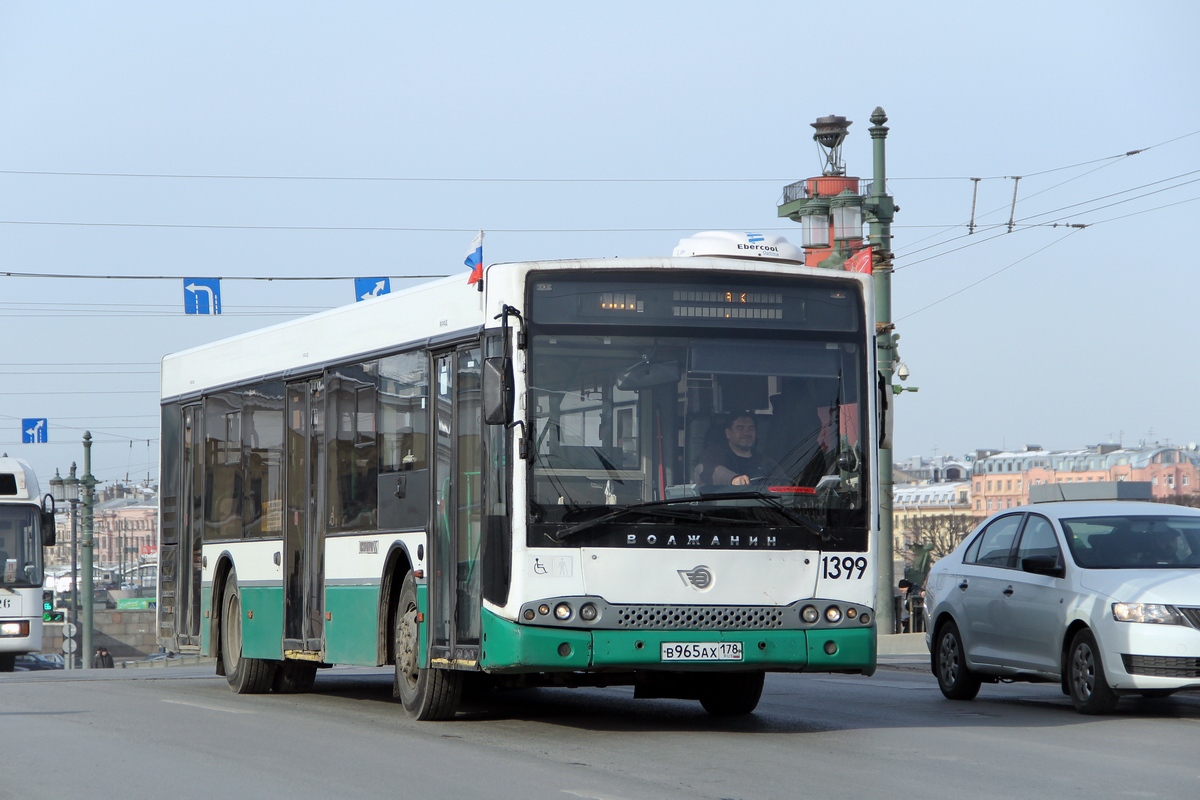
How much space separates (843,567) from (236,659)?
728 centimetres

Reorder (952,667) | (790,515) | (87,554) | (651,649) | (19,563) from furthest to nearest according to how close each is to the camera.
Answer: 1. (87,554)
2. (19,563)
3. (952,667)
4. (790,515)
5. (651,649)

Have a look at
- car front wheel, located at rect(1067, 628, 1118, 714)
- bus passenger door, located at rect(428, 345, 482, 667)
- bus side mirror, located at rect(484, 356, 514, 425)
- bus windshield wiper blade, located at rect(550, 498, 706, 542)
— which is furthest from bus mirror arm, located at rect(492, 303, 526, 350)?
car front wheel, located at rect(1067, 628, 1118, 714)

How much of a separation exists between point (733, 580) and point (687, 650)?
0.53m

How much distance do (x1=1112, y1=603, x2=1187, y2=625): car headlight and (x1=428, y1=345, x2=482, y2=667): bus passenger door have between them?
4640 millimetres

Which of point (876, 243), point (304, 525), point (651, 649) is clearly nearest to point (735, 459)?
point (651, 649)

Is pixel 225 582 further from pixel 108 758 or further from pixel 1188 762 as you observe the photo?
pixel 1188 762

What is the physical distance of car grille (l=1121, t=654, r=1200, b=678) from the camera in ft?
41.7

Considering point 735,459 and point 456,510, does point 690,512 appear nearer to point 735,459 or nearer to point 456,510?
point 735,459

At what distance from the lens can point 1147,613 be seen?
12852 mm

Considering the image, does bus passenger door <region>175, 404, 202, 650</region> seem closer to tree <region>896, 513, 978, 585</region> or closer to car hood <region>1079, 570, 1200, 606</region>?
car hood <region>1079, 570, 1200, 606</region>

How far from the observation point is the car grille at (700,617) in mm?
11320

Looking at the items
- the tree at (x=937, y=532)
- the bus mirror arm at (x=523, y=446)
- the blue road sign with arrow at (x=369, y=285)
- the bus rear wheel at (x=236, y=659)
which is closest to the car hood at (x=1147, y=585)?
the bus mirror arm at (x=523, y=446)

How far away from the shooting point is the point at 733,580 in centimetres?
1145

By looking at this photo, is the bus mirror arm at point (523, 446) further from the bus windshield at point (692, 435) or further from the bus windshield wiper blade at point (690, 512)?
the bus windshield wiper blade at point (690, 512)
